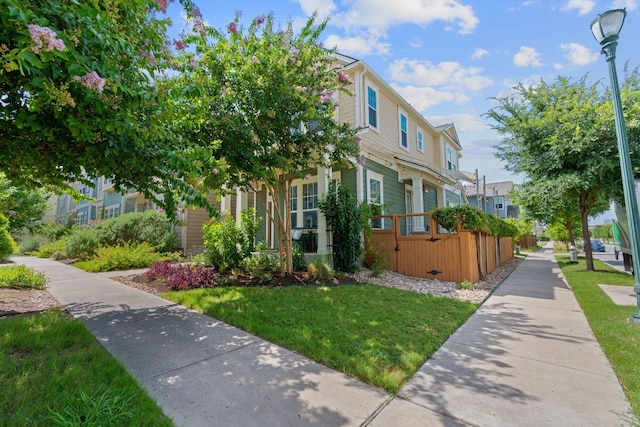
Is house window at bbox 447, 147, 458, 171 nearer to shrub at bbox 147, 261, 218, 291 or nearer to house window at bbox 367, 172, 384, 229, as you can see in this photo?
house window at bbox 367, 172, 384, 229

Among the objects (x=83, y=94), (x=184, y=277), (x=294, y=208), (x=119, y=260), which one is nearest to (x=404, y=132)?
(x=294, y=208)

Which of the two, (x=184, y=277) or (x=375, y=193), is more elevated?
(x=375, y=193)

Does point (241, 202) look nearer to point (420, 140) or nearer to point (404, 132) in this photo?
→ point (404, 132)

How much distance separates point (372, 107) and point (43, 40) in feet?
33.6

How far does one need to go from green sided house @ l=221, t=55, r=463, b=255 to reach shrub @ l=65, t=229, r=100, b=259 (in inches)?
232

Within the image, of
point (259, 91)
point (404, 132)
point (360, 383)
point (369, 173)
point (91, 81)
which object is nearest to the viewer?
point (91, 81)

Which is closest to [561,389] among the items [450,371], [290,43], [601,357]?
[450,371]

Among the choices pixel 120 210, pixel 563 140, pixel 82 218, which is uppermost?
pixel 563 140

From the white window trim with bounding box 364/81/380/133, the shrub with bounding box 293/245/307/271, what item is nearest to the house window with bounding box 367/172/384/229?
the white window trim with bounding box 364/81/380/133

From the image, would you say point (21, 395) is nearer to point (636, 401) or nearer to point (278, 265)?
point (636, 401)

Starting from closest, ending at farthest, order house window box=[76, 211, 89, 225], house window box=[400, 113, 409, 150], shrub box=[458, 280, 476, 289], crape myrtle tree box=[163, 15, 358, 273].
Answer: crape myrtle tree box=[163, 15, 358, 273]
shrub box=[458, 280, 476, 289]
house window box=[400, 113, 409, 150]
house window box=[76, 211, 89, 225]

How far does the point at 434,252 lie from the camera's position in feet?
28.2

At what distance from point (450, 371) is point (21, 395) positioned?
3.80m

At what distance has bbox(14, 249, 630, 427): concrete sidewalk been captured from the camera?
2.33 meters
